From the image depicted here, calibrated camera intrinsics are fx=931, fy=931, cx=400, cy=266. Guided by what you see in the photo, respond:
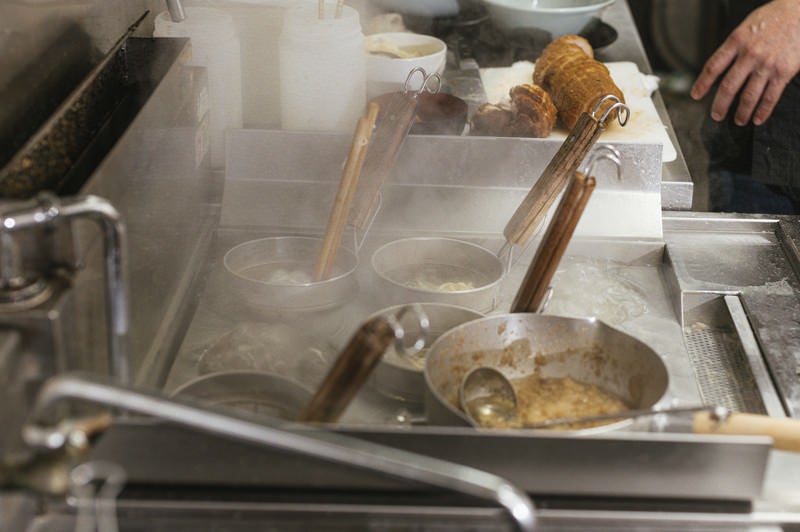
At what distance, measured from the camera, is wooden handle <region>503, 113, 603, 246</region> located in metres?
1.70

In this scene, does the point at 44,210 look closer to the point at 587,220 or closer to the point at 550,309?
the point at 550,309

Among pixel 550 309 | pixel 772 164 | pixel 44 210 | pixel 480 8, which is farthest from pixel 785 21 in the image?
pixel 44 210

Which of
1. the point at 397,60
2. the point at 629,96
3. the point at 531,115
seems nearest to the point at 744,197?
the point at 629,96

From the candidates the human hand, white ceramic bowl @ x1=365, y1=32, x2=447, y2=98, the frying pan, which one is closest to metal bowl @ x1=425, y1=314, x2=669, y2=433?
the frying pan

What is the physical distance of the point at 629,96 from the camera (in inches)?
103

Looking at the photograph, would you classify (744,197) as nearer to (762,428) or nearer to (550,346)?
(550,346)

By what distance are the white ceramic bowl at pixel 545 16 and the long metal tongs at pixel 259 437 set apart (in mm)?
2374

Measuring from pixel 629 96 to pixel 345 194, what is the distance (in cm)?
126

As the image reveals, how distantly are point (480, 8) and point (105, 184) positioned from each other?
2.27 meters

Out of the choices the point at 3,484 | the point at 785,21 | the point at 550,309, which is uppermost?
the point at 3,484

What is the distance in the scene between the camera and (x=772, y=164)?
116 inches

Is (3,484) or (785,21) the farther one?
(785,21)

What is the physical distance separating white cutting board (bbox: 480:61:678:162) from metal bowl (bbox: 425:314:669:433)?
799 millimetres

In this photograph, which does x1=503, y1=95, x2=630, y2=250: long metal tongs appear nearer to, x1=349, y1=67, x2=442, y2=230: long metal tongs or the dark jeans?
x1=349, y1=67, x2=442, y2=230: long metal tongs
